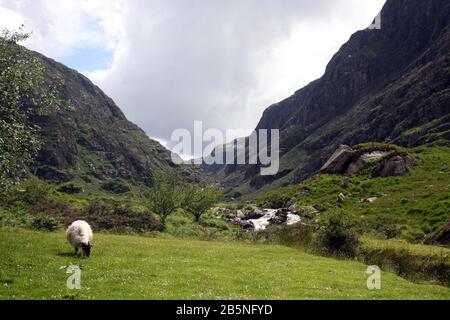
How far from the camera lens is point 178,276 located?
21031mm

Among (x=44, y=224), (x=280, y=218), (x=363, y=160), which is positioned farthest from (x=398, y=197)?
(x=44, y=224)

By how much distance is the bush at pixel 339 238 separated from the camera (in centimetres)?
3575

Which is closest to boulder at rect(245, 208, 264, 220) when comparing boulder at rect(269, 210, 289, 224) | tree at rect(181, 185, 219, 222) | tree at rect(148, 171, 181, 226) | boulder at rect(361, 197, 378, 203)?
boulder at rect(269, 210, 289, 224)

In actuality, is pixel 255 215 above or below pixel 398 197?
below

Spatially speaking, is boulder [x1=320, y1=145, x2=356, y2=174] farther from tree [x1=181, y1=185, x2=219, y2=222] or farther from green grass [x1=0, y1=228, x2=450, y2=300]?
green grass [x1=0, y1=228, x2=450, y2=300]

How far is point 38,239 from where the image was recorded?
32.2 m

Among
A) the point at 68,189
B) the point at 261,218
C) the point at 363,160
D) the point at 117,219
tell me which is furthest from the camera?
the point at 68,189

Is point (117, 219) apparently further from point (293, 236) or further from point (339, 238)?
point (339, 238)

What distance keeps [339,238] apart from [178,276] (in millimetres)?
20115

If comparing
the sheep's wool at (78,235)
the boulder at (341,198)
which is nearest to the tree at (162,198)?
the boulder at (341,198)

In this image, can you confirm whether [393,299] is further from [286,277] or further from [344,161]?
[344,161]

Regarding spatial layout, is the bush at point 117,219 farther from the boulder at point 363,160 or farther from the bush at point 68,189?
the bush at point 68,189
